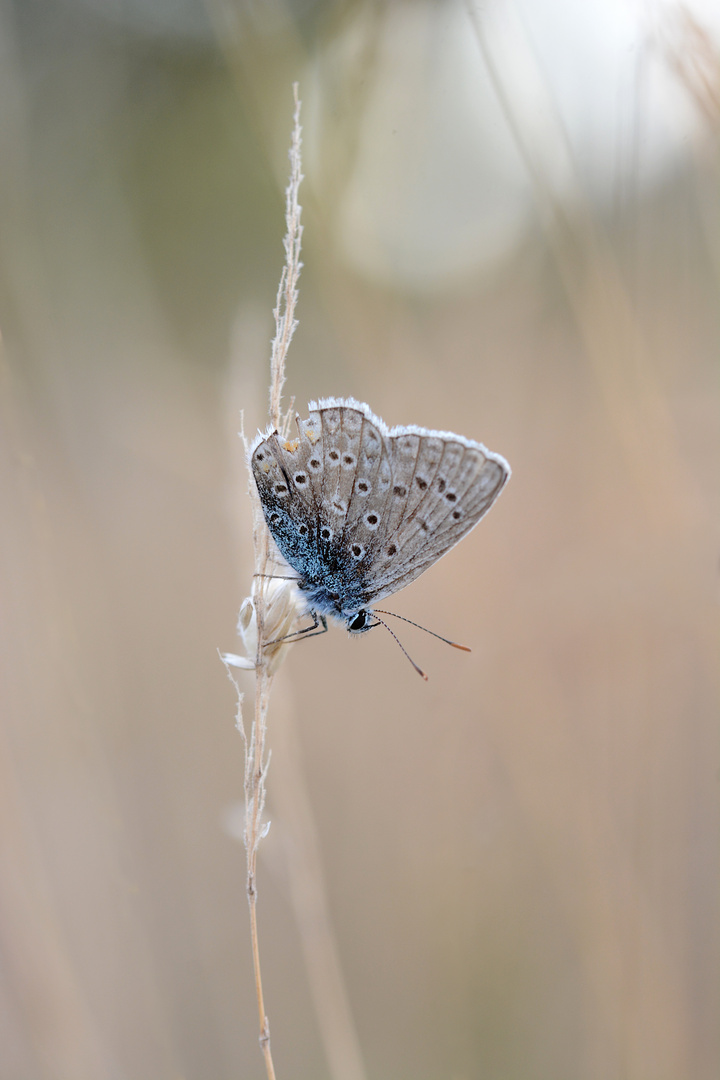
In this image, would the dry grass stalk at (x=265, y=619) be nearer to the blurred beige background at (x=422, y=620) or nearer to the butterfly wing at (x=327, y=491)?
the butterfly wing at (x=327, y=491)

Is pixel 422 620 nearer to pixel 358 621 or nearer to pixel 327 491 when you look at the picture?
pixel 358 621

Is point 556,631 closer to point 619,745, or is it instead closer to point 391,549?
point 619,745

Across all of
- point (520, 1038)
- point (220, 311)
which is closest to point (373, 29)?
point (220, 311)

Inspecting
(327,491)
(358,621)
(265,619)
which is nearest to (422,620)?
(358,621)

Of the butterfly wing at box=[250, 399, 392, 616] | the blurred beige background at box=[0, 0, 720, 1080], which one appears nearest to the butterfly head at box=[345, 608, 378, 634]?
the butterfly wing at box=[250, 399, 392, 616]

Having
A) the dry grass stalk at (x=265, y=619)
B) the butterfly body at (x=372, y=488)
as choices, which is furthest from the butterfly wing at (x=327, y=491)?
the dry grass stalk at (x=265, y=619)

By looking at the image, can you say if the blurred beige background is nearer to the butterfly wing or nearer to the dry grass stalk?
the butterfly wing
